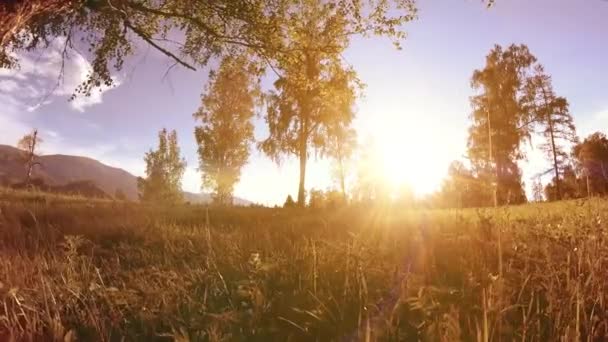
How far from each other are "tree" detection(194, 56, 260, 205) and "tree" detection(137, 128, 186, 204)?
55.1 feet

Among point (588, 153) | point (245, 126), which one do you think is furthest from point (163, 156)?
point (588, 153)

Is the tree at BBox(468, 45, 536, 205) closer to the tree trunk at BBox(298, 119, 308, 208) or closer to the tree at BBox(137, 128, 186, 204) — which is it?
the tree trunk at BBox(298, 119, 308, 208)

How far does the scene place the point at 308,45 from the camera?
10805mm

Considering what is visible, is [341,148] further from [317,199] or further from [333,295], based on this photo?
[333,295]

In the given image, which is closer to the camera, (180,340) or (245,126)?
(180,340)

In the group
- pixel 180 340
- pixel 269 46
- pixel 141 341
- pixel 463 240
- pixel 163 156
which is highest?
pixel 163 156

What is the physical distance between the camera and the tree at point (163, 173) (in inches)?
2266

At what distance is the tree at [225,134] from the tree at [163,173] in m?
16.8

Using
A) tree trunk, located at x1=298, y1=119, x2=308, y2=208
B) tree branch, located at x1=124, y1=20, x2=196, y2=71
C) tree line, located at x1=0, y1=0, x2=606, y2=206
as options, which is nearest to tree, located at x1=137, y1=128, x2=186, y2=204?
tree line, located at x1=0, y1=0, x2=606, y2=206

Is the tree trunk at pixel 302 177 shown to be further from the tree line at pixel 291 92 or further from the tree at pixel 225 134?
the tree at pixel 225 134

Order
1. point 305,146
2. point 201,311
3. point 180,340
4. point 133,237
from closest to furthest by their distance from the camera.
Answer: point 180,340 < point 201,311 < point 133,237 < point 305,146

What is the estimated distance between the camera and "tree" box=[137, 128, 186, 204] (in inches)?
2266

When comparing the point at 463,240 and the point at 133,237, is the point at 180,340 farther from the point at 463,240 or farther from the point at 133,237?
the point at 133,237

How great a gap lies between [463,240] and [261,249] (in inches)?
121
